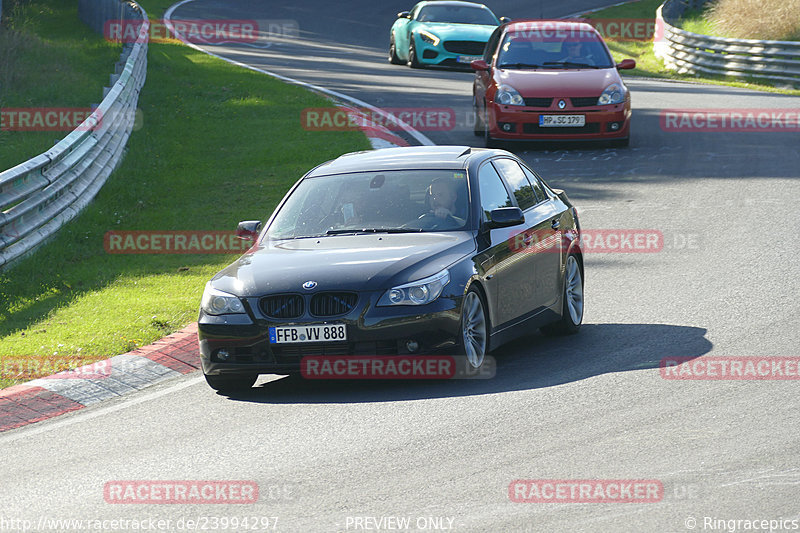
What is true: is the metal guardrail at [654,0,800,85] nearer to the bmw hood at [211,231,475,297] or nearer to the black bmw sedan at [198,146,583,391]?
the black bmw sedan at [198,146,583,391]

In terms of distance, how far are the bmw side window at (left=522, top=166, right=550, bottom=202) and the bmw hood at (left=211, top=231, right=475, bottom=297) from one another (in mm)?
1516

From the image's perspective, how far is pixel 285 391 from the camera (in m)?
8.84

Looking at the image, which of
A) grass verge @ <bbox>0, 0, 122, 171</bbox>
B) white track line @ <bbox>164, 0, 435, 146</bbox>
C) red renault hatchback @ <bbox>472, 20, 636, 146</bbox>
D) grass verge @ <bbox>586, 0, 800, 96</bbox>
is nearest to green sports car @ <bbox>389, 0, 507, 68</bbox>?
white track line @ <bbox>164, 0, 435, 146</bbox>

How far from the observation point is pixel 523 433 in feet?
24.0

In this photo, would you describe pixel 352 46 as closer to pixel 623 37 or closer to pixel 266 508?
pixel 623 37

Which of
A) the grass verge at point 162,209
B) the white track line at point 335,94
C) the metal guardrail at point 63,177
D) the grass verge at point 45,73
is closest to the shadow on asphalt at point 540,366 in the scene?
the grass verge at point 162,209

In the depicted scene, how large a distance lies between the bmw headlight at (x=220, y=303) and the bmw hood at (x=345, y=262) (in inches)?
1.8

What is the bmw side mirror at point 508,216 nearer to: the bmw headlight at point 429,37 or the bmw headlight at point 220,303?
the bmw headlight at point 220,303

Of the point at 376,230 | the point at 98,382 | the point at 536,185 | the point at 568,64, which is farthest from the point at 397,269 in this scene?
the point at 568,64

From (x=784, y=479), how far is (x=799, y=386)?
1.96m

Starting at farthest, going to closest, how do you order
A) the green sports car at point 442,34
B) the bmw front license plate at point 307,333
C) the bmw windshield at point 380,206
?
the green sports car at point 442,34
the bmw windshield at point 380,206
the bmw front license plate at point 307,333

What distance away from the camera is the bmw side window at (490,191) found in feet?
31.4

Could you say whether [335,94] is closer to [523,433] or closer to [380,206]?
[380,206]

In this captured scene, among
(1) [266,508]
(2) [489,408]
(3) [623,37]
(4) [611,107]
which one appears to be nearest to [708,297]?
(2) [489,408]
